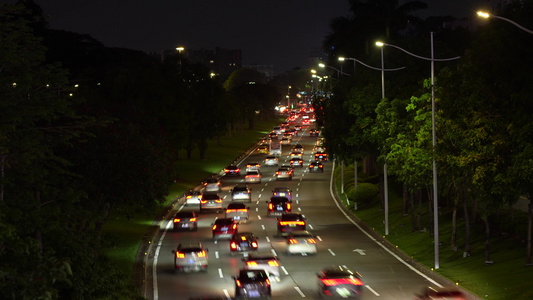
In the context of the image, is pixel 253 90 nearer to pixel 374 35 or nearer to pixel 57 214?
pixel 374 35

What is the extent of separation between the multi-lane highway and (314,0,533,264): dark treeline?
4129 millimetres

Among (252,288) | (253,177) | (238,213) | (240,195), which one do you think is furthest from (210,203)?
(252,288)

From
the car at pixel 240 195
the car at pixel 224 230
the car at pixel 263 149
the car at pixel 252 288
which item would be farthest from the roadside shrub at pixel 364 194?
the car at pixel 263 149

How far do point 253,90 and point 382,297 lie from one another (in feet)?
562

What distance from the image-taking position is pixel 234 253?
4059 centimetres

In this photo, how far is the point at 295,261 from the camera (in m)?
37.9

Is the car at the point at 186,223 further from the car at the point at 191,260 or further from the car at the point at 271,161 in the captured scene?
the car at the point at 271,161

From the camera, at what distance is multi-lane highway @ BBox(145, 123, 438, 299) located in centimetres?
3062

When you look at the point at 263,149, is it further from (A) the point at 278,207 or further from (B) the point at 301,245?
(B) the point at 301,245

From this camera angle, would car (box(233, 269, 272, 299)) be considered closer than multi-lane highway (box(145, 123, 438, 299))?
Yes

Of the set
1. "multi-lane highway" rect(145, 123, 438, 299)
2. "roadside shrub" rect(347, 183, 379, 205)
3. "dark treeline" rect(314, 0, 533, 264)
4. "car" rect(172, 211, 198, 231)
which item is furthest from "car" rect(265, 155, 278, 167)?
"car" rect(172, 211, 198, 231)

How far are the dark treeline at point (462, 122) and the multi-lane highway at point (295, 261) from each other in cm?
413

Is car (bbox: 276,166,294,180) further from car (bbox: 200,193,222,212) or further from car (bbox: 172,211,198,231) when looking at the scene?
car (bbox: 172,211,198,231)

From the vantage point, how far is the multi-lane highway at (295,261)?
30.6 metres
